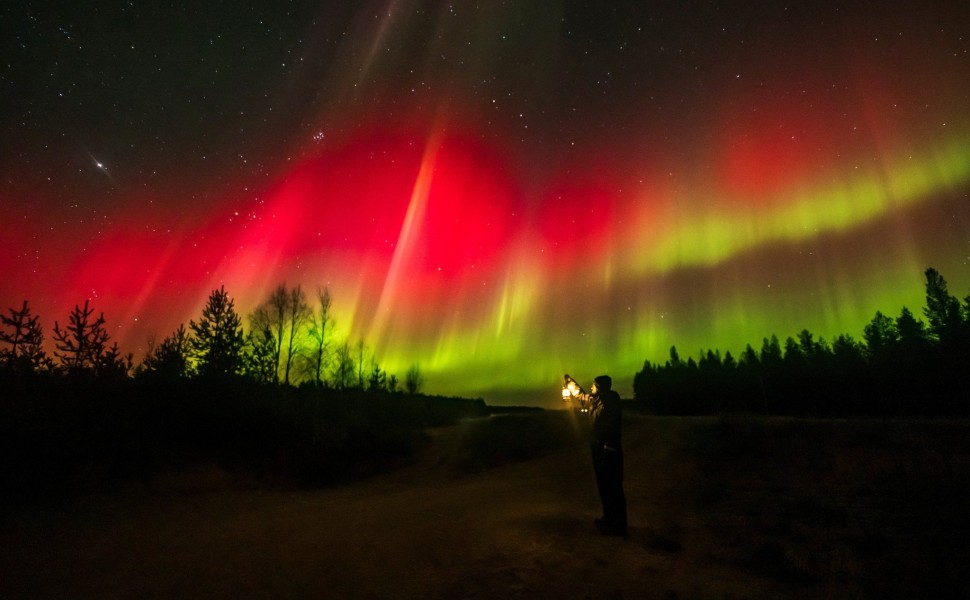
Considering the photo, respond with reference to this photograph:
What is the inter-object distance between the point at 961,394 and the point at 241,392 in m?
66.3

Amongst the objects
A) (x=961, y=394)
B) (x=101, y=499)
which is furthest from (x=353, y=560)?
(x=961, y=394)

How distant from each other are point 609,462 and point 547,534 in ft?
5.71

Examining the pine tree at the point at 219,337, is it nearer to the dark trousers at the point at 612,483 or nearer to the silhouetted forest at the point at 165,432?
the silhouetted forest at the point at 165,432

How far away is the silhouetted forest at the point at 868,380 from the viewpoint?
5059 cm

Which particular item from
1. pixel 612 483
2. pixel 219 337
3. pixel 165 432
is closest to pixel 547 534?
pixel 612 483

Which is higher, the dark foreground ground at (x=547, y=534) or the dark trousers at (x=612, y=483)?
the dark trousers at (x=612, y=483)

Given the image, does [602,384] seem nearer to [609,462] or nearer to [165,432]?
[609,462]

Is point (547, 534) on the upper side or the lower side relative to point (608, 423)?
lower

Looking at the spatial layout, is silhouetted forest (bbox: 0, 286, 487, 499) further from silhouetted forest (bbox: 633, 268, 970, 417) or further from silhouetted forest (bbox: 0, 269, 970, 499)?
silhouetted forest (bbox: 633, 268, 970, 417)

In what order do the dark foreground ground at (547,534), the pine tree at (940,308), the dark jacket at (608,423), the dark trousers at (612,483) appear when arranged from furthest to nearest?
the pine tree at (940,308), the dark jacket at (608,423), the dark trousers at (612,483), the dark foreground ground at (547,534)

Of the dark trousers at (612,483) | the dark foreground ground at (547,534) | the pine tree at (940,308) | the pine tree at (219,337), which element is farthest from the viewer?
the pine tree at (940,308)

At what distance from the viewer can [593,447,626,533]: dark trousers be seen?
846 centimetres

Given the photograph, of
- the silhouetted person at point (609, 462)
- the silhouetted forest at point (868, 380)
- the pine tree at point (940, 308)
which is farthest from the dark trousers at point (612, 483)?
the pine tree at point (940, 308)

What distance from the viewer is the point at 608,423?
868 centimetres
